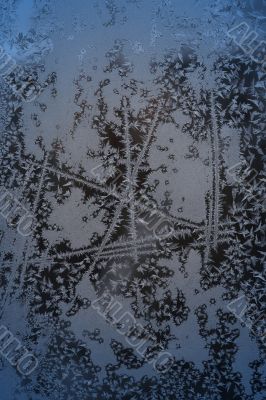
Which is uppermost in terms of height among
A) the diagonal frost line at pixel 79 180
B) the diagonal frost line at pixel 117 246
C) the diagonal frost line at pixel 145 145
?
the diagonal frost line at pixel 145 145

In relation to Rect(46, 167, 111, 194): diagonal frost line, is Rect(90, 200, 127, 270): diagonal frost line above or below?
below

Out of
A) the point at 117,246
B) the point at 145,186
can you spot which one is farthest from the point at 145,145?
the point at 117,246

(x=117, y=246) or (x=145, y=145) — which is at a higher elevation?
(x=145, y=145)

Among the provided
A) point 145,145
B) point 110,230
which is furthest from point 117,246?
point 145,145

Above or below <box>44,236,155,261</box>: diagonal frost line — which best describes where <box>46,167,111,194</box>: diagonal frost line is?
above

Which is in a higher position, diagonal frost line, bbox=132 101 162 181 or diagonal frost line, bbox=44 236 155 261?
diagonal frost line, bbox=132 101 162 181

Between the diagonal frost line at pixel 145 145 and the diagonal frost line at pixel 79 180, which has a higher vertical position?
the diagonal frost line at pixel 145 145

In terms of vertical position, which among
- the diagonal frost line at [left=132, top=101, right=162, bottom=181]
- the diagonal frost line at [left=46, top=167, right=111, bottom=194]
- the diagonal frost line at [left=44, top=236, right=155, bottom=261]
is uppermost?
the diagonal frost line at [left=132, top=101, right=162, bottom=181]

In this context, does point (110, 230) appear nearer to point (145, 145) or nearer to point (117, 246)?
point (117, 246)
